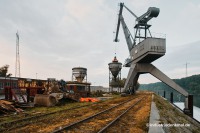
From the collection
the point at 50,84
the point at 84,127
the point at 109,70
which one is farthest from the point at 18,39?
the point at 84,127

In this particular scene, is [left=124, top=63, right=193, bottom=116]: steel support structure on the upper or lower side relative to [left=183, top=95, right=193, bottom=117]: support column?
upper

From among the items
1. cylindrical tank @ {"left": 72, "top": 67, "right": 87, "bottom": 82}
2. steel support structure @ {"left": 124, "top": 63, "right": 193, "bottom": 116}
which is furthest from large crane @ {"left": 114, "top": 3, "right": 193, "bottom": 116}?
cylindrical tank @ {"left": 72, "top": 67, "right": 87, "bottom": 82}

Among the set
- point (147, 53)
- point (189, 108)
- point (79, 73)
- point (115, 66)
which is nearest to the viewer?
point (189, 108)

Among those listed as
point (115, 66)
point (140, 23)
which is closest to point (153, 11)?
point (140, 23)

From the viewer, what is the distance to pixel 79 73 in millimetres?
59688

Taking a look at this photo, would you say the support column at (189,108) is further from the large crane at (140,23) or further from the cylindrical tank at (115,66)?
the cylindrical tank at (115,66)

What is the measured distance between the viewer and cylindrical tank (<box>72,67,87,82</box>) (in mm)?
59688

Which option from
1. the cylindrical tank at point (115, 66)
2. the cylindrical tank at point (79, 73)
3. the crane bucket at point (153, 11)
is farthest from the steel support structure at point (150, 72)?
the cylindrical tank at point (115, 66)

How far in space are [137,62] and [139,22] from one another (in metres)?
8.53

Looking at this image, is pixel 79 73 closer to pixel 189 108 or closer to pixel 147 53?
pixel 147 53

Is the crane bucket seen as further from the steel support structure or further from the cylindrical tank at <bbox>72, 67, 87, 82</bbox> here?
the cylindrical tank at <bbox>72, 67, 87, 82</bbox>

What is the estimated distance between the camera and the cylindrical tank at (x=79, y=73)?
59.7 metres

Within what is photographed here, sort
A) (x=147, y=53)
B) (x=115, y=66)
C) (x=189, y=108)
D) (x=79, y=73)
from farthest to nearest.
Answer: (x=115, y=66)
(x=79, y=73)
(x=147, y=53)
(x=189, y=108)

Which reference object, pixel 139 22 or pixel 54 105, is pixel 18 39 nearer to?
pixel 139 22
